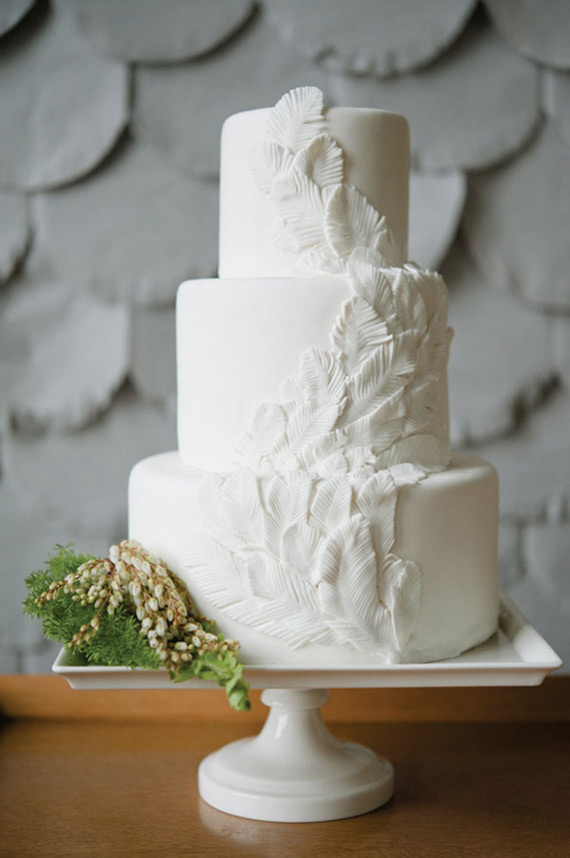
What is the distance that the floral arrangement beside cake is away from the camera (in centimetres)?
108

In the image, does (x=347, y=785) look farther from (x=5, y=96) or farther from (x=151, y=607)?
(x=5, y=96)

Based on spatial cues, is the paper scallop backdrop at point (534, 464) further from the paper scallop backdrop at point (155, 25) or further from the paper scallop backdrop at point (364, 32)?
the paper scallop backdrop at point (155, 25)

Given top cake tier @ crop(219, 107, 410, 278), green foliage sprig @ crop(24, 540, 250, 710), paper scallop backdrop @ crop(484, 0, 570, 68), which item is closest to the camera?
green foliage sprig @ crop(24, 540, 250, 710)

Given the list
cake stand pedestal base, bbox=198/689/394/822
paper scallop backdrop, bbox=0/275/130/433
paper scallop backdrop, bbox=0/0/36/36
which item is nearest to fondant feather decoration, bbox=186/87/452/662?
cake stand pedestal base, bbox=198/689/394/822

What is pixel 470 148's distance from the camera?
1.69 meters

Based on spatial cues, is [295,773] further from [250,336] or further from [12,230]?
[12,230]

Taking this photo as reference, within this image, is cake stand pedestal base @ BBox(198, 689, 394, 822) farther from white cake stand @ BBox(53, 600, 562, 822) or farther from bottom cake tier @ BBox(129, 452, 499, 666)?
bottom cake tier @ BBox(129, 452, 499, 666)

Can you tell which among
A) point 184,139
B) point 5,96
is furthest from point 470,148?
point 5,96

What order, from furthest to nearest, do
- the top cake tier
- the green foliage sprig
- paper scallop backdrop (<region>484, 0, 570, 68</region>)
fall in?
paper scallop backdrop (<region>484, 0, 570, 68</region>) → the top cake tier → the green foliage sprig

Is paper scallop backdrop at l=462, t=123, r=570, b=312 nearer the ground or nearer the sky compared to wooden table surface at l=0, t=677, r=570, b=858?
nearer the sky

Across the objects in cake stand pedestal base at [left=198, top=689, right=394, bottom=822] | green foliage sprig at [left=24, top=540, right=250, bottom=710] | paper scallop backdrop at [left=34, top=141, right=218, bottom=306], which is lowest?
cake stand pedestal base at [left=198, top=689, right=394, bottom=822]

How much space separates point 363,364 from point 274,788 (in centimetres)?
56

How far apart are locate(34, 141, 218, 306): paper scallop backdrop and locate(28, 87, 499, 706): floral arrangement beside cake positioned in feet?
1.79

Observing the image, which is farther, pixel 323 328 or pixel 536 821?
pixel 536 821
